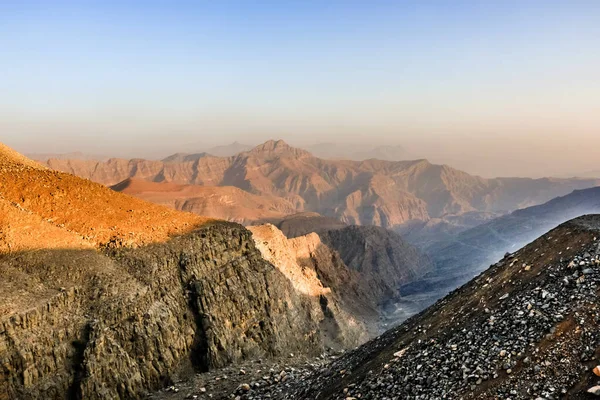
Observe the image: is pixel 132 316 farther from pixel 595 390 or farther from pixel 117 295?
pixel 595 390

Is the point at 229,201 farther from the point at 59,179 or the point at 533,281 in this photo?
the point at 533,281

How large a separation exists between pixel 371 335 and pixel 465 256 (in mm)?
120444

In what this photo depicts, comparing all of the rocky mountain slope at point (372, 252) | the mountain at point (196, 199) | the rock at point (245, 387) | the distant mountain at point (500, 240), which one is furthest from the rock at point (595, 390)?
the mountain at point (196, 199)

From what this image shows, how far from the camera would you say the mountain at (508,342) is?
10.6 metres

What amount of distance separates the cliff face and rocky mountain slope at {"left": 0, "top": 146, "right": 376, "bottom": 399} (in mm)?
67

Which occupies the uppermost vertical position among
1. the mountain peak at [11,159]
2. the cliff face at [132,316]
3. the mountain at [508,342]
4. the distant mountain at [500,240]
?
the mountain peak at [11,159]

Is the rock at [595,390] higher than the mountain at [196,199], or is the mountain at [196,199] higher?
the rock at [595,390]

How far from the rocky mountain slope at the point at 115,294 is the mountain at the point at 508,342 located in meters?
11.8

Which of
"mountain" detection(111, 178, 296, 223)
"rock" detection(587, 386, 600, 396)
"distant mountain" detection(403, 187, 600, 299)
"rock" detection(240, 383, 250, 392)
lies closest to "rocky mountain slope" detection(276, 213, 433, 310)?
"distant mountain" detection(403, 187, 600, 299)

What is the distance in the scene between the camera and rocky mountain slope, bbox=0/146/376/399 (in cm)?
2358

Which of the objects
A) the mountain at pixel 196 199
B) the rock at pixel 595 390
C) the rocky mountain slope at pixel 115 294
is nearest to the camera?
the rock at pixel 595 390

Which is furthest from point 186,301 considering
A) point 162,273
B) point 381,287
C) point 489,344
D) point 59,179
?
point 381,287

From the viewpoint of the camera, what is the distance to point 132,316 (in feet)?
90.5

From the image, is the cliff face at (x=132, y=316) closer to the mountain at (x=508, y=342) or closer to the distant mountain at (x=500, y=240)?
the mountain at (x=508, y=342)
